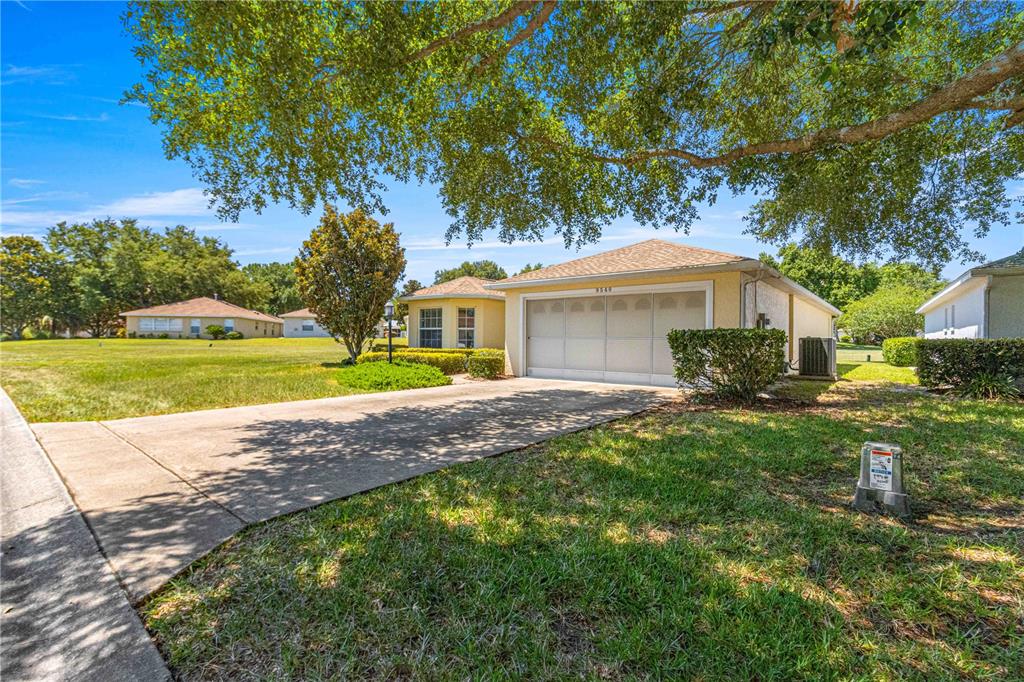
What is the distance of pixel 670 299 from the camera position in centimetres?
1127

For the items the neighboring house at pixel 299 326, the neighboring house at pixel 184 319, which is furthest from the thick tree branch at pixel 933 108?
the neighboring house at pixel 299 326

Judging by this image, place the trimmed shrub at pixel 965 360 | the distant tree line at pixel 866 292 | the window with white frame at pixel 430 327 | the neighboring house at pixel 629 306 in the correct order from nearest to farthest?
1. the trimmed shrub at pixel 965 360
2. the neighboring house at pixel 629 306
3. the window with white frame at pixel 430 327
4. the distant tree line at pixel 866 292

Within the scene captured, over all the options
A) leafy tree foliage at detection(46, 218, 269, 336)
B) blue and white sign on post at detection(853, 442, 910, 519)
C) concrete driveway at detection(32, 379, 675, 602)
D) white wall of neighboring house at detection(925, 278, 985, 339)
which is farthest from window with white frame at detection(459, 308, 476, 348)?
leafy tree foliage at detection(46, 218, 269, 336)

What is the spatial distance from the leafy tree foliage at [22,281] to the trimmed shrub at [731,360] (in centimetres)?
5913

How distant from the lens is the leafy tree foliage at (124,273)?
43.8 metres

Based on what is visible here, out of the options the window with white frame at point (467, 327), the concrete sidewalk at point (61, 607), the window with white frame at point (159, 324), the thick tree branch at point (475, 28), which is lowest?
the concrete sidewalk at point (61, 607)

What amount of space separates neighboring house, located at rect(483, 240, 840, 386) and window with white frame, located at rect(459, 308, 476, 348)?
3.70 meters

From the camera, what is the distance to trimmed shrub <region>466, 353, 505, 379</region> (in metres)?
13.3

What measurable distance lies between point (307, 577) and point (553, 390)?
8291 mm

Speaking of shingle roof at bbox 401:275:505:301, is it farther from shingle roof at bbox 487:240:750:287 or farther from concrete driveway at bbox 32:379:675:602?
concrete driveway at bbox 32:379:675:602

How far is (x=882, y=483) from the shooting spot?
345 centimetres

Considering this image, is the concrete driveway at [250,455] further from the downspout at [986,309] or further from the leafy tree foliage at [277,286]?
the leafy tree foliage at [277,286]

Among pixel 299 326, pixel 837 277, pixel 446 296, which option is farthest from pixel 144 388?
pixel 837 277

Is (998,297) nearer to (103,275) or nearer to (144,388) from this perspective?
(144,388)
